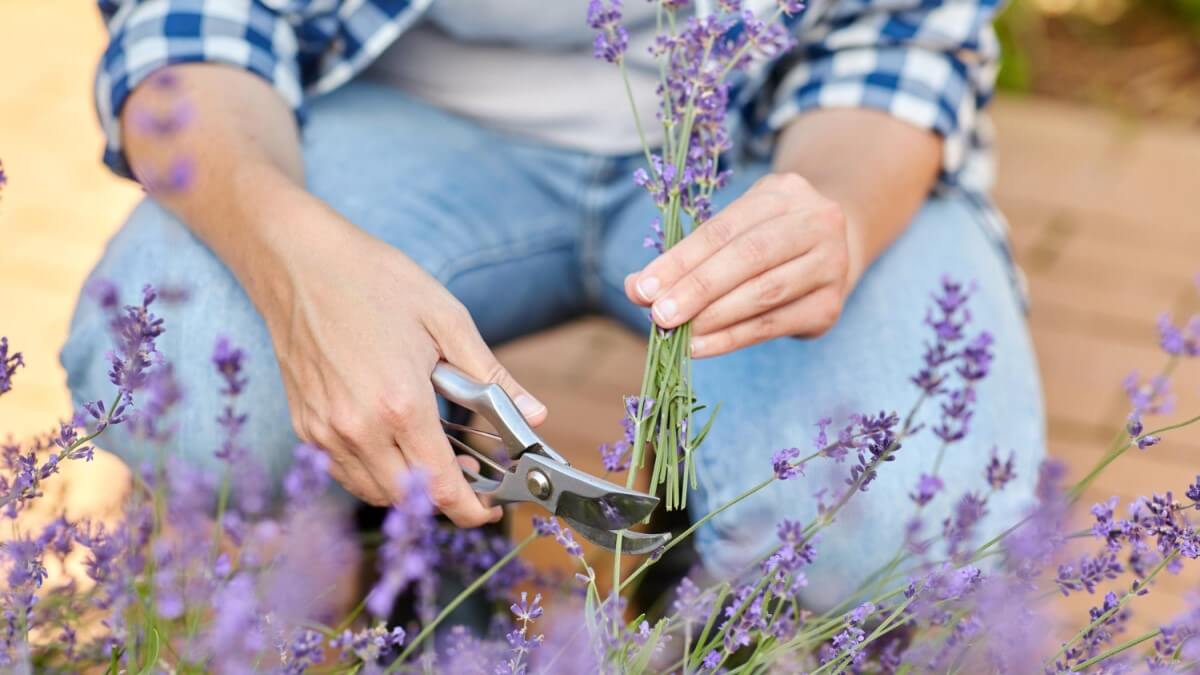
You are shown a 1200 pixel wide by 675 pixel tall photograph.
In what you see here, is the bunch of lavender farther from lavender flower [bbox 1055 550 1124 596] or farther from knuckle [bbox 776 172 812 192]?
lavender flower [bbox 1055 550 1124 596]

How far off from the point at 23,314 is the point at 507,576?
1733 millimetres

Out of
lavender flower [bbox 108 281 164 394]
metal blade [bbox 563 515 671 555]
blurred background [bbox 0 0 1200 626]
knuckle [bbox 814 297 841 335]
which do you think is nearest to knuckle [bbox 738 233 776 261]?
knuckle [bbox 814 297 841 335]

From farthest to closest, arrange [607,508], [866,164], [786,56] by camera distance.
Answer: [786,56], [866,164], [607,508]

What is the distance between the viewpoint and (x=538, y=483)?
93 centimetres

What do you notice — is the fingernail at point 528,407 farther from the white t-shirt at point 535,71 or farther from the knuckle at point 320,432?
the white t-shirt at point 535,71

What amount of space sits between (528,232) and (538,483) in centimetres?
63

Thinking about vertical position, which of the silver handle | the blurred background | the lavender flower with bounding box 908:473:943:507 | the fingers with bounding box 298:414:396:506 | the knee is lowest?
the blurred background

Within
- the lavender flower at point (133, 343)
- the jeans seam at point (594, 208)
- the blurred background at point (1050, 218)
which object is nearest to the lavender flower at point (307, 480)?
the lavender flower at point (133, 343)

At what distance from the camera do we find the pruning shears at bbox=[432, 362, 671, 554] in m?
0.88

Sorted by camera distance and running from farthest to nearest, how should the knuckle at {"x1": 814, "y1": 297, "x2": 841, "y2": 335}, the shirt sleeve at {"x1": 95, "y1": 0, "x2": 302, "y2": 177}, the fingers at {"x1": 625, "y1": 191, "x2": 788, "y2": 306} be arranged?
1. the shirt sleeve at {"x1": 95, "y1": 0, "x2": 302, "y2": 177}
2. the knuckle at {"x1": 814, "y1": 297, "x2": 841, "y2": 335}
3. the fingers at {"x1": 625, "y1": 191, "x2": 788, "y2": 306}

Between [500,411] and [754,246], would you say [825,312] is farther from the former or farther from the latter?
[500,411]

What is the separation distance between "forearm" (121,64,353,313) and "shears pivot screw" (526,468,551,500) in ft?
0.96

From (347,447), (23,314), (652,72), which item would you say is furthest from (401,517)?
(23,314)

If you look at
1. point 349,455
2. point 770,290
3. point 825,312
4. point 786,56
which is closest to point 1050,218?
point 786,56
